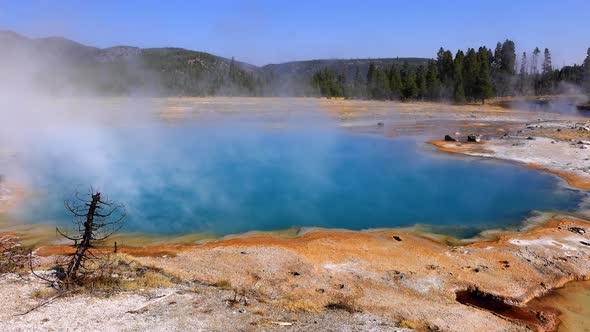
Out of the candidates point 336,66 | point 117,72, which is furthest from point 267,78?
point 336,66

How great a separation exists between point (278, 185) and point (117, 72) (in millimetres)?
27171

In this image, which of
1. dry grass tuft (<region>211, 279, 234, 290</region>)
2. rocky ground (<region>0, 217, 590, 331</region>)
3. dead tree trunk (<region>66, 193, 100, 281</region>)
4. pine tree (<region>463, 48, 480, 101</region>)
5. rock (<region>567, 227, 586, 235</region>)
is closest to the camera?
rocky ground (<region>0, 217, 590, 331</region>)

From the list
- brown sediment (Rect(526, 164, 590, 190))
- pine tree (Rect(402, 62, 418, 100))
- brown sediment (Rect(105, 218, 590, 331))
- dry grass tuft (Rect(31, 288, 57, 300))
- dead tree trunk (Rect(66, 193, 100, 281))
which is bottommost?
brown sediment (Rect(105, 218, 590, 331))

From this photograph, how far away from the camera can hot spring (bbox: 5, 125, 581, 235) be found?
38.0ft

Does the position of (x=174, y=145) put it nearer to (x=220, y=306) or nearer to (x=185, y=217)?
(x=185, y=217)

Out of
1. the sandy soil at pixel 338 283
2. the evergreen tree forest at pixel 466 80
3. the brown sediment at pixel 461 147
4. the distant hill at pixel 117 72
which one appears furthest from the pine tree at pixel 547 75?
the sandy soil at pixel 338 283

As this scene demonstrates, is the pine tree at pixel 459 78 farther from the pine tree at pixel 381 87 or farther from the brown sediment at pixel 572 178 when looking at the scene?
the brown sediment at pixel 572 178

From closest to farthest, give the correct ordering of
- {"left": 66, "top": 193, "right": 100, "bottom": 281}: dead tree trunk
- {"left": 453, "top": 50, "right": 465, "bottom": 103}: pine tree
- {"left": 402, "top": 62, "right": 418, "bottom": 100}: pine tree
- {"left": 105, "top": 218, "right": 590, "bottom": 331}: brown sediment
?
{"left": 66, "top": 193, "right": 100, "bottom": 281}: dead tree trunk → {"left": 105, "top": 218, "right": 590, "bottom": 331}: brown sediment → {"left": 453, "top": 50, "right": 465, "bottom": 103}: pine tree → {"left": 402, "top": 62, "right": 418, "bottom": 100}: pine tree

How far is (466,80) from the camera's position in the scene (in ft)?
169

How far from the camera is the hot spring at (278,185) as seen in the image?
11.6 metres

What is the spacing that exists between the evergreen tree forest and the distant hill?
29.5ft

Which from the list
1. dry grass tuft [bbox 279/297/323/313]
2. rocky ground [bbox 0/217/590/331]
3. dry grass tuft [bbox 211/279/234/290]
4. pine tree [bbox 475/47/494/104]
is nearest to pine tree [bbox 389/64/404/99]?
pine tree [bbox 475/47/494/104]

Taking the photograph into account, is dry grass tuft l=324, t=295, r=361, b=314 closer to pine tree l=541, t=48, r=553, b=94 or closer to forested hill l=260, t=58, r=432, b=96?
pine tree l=541, t=48, r=553, b=94

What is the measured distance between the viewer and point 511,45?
193 feet
